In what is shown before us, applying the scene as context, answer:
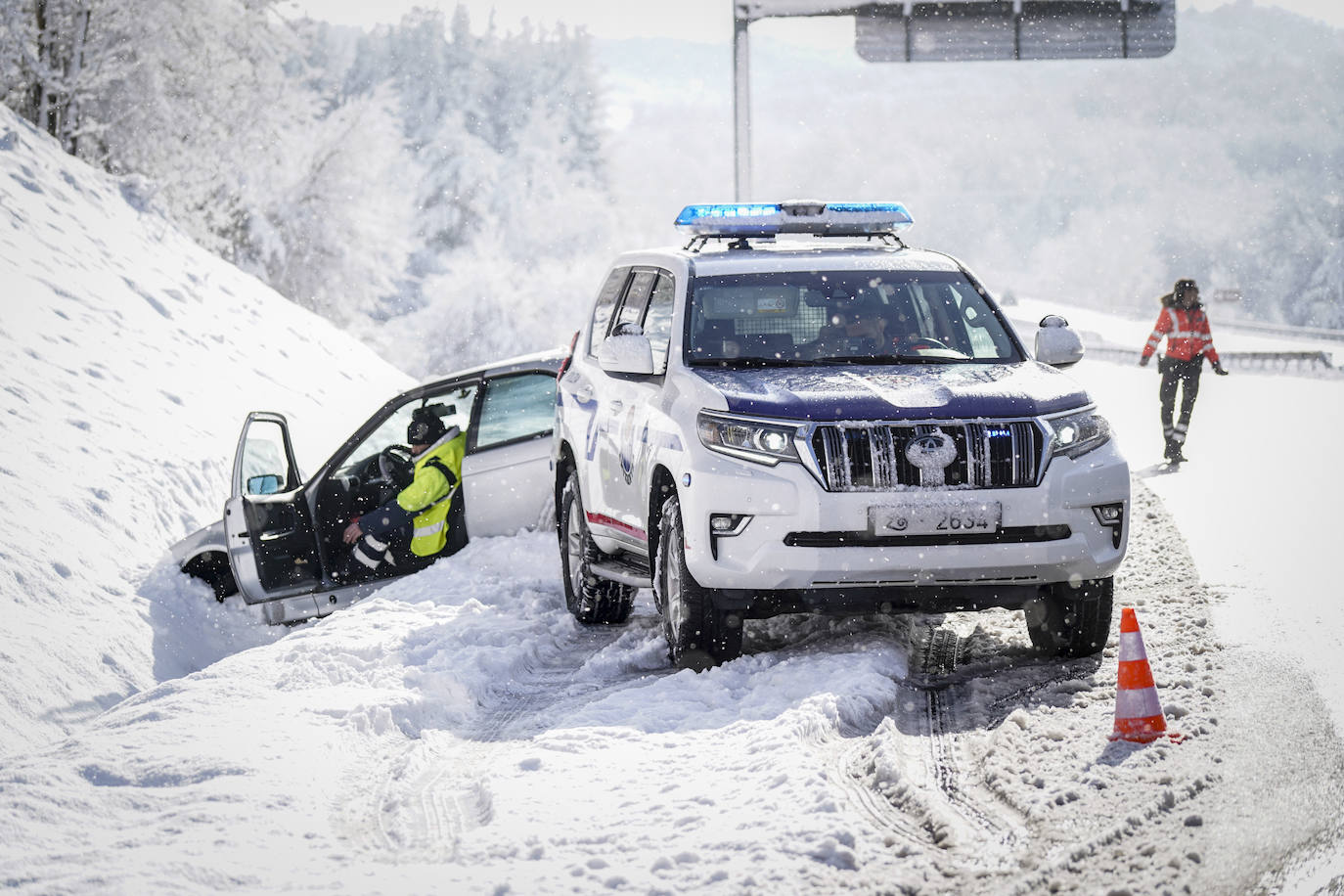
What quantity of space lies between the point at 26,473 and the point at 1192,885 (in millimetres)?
11786

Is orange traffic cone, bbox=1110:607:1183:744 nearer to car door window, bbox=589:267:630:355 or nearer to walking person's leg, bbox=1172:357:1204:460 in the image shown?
car door window, bbox=589:267:630:355

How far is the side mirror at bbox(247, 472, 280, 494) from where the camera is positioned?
10.5 m

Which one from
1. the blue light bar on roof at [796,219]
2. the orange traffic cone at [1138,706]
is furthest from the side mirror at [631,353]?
the orange traffic cone at [1138,706]

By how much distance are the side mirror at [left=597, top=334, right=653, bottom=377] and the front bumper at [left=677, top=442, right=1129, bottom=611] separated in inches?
34.3

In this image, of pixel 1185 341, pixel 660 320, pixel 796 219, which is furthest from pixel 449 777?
pixel 1185 341

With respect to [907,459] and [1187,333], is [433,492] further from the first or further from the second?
[1187,333]

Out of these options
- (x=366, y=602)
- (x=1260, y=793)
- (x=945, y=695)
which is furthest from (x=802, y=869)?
(x=366, y=602)

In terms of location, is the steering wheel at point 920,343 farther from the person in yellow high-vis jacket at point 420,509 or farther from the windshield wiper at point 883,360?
the person in yellow high-vis jacket at point 420,509

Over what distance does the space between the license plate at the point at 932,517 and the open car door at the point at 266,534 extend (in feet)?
17.6

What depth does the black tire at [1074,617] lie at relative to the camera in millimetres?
6938

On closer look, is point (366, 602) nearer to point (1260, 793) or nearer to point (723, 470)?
point (723, 470)

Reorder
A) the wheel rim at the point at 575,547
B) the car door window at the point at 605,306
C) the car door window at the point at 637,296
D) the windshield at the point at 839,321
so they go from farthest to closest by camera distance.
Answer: the car door window at the point at 605,306 < the wheel rim at the point at 575,547 < the car door window at the point at 637,296 < the windshield at the point at 839,321

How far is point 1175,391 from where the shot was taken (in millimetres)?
15773

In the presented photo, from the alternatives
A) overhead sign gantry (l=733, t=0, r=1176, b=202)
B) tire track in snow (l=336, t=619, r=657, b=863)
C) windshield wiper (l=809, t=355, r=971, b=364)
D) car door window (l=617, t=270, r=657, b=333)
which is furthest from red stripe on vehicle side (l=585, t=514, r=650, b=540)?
overhead sign gantry (l=733, t=0, r=1176, b=202)
